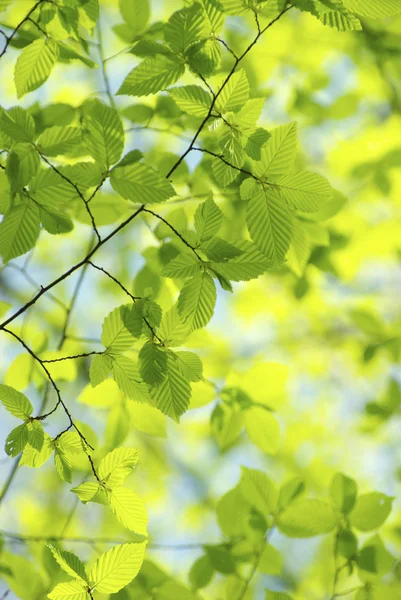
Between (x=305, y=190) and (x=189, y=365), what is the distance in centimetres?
38

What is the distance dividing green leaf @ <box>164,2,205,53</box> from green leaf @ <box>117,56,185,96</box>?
0.04 meters

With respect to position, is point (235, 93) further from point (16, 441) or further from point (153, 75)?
point (16, 441)

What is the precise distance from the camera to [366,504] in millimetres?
1271

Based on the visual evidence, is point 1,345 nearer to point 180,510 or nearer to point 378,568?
point 378,568

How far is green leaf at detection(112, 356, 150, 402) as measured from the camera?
2.98 ft

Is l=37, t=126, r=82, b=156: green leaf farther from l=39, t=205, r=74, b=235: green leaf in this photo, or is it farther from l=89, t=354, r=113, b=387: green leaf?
l=89, t=354, r=113, b=387: green leaf

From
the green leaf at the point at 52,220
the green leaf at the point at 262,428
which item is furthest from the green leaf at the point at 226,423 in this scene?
the green leaf at the point at 52,220

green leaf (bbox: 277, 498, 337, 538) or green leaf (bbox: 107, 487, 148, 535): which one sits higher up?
green leaf (bbox: 107, 487, 148, 535)

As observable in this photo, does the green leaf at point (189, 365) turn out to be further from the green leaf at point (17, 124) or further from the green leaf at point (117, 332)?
the green leaf at point (17, 124)

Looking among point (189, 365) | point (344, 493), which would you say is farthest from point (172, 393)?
point (344, 493)

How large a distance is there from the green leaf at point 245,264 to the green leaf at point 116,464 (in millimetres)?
342

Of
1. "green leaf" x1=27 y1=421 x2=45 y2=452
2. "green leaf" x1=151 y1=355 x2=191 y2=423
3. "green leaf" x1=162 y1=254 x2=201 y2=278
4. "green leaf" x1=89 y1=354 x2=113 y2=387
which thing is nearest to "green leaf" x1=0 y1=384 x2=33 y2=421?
"green leaf" x1=27 y1=421 x2=45 y2=452

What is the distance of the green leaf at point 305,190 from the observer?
88 centimetres

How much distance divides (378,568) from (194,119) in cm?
124
